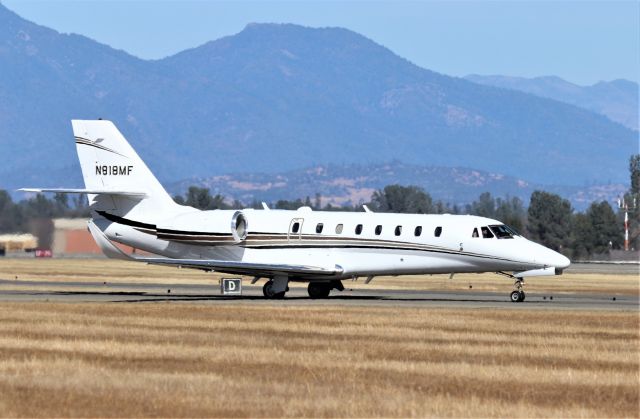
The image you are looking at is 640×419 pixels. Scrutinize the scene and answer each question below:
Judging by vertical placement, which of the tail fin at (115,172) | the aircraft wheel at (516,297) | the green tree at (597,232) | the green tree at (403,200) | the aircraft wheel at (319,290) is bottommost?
the aircraft wheel at (516,297)

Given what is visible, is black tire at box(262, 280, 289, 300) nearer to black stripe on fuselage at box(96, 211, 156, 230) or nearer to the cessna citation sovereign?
the cessna citation sovereign

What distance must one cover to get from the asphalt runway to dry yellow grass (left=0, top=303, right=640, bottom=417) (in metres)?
6.72

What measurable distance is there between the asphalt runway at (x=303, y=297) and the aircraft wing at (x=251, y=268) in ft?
3.18

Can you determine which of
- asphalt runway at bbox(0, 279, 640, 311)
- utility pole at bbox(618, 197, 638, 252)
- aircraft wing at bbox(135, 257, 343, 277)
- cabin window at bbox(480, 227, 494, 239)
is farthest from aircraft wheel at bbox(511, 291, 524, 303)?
utility pole at bbox(618, 197, 638, 252)

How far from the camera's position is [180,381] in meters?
25.2

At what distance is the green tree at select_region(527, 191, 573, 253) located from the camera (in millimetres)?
178250

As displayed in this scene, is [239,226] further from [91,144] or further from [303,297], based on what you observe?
[91,144]

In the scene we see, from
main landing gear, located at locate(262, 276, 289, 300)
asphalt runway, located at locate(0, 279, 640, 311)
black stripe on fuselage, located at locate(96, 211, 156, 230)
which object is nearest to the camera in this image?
asphalt runway, located at locate(0, 279, 640, 311)

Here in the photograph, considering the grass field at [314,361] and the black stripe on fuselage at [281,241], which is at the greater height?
the black stripe on fuselage at [281,241]

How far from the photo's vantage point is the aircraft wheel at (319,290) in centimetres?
5497

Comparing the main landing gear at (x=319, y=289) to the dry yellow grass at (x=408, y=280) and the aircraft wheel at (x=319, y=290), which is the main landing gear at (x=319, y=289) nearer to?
the aircraft wheel at (x=319, y=290)

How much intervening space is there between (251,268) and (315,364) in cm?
2384

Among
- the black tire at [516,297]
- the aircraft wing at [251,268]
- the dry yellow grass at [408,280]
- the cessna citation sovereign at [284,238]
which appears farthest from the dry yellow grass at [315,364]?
the dry yellow grass at [408,280]

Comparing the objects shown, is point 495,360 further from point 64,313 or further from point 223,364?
point 64,313
